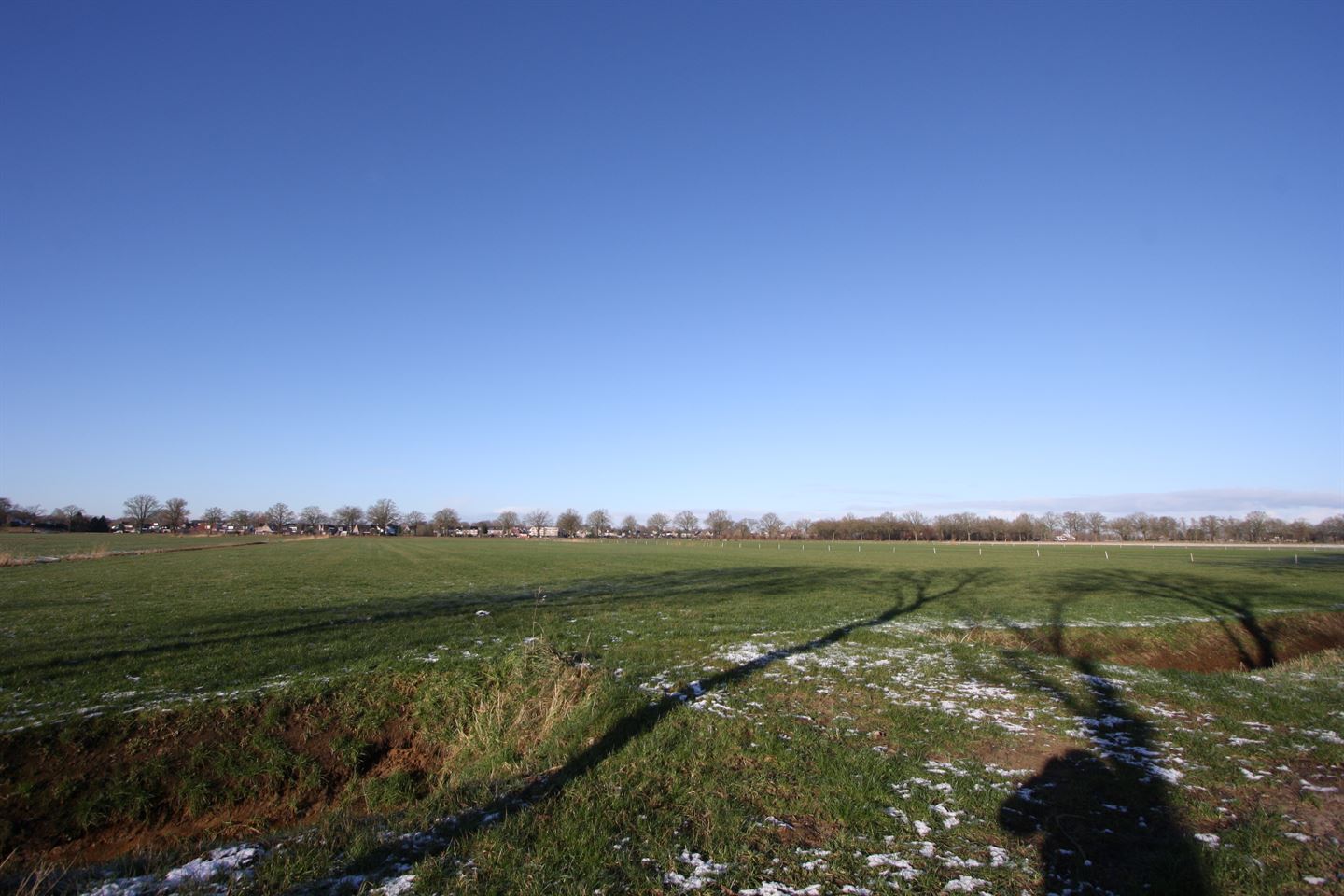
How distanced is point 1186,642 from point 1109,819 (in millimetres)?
18610

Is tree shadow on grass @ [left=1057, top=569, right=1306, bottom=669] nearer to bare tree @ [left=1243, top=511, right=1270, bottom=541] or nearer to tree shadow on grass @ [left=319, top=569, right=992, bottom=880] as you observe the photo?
tree shadow on grass @ [left=319, top=569, right=992, bottom=880]

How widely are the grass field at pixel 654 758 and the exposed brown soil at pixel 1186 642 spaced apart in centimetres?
22

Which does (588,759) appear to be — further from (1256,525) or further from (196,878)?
(1256,525)

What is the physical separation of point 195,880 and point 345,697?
22.5ft

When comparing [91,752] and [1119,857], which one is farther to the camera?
[91,752]

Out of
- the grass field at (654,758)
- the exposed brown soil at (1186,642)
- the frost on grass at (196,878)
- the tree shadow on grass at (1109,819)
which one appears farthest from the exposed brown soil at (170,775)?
the exposed brown soil at (1186,642)

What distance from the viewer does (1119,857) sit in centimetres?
597

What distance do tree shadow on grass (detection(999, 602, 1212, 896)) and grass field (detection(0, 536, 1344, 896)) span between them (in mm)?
37

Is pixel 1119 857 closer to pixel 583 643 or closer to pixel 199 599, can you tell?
pixel 583 643

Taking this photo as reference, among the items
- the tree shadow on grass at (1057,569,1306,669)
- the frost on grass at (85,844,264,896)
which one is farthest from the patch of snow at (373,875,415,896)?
the tree shadow on grass at (1057,569,1306,669)

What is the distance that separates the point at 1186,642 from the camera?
68.1 feet

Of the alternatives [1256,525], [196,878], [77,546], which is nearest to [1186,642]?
[196,878]

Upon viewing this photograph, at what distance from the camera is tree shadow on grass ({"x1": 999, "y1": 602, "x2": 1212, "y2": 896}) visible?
18.5 ft

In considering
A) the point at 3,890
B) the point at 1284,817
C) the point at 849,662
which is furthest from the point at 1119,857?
the point at 3,890
